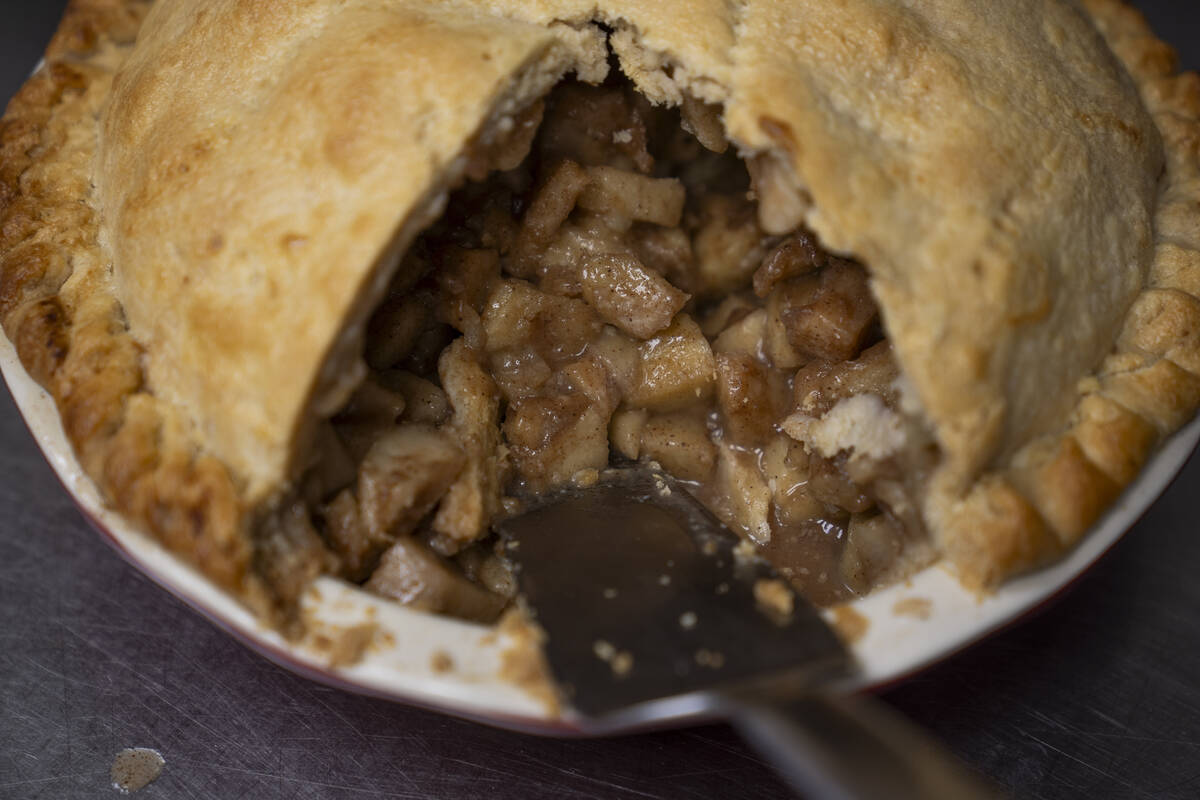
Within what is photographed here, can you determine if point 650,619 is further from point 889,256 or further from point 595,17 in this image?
point 595,17

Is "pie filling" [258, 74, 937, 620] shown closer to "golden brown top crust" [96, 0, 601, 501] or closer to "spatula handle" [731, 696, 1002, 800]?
"golden brown top crust" [96, 0, 601, 501]

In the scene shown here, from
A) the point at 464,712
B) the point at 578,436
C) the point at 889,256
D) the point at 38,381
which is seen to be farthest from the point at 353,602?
the point at 889,256

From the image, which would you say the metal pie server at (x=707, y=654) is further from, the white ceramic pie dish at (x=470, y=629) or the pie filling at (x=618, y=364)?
the pie filling at (x=618, y=364)

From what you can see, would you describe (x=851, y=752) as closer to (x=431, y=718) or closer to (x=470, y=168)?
(x=431, y=718)

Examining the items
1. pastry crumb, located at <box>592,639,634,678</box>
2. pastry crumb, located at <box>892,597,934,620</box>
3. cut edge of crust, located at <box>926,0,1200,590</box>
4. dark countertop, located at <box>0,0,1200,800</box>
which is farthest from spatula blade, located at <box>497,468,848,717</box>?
dark countertop, located at <box>0,0,1200,800</box>

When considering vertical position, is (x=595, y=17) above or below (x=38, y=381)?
above
